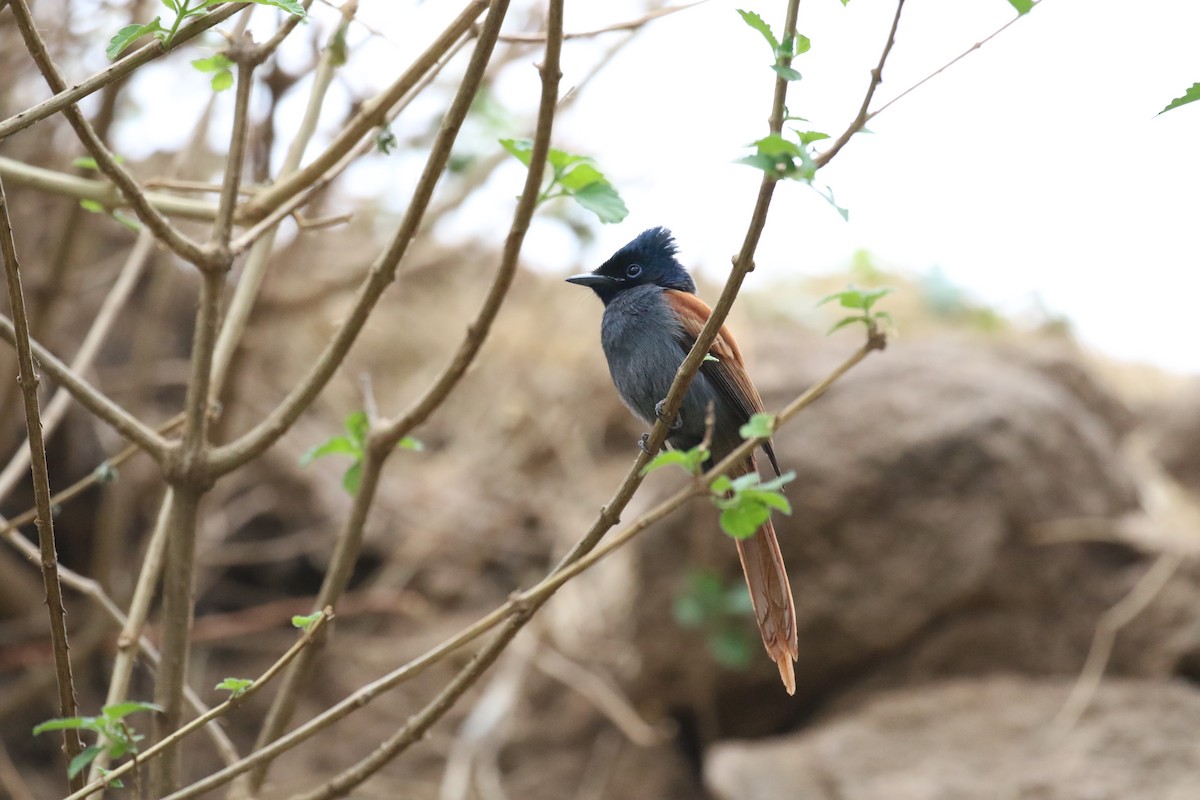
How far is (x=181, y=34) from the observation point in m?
1.91

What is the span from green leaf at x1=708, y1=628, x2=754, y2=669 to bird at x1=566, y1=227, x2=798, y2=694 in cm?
188

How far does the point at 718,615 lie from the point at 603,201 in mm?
3720

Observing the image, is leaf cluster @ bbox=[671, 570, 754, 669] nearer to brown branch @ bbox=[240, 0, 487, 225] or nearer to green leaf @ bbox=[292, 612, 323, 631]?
brown branch @ bbox=[240, 0, 487, 225]

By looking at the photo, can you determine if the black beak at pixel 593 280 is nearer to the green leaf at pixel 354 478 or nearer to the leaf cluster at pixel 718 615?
the green leaf at pixel 354 478

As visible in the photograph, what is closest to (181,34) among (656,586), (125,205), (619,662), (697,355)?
(125,205)

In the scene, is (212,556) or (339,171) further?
(212,556)

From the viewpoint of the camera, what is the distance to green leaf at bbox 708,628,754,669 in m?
5.53

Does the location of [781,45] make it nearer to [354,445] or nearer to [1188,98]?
[1188,98]

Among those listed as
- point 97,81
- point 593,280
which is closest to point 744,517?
point 97,81

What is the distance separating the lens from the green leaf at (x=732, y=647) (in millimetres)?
5527

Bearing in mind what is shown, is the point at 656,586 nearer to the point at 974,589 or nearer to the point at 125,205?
the point at 974,589

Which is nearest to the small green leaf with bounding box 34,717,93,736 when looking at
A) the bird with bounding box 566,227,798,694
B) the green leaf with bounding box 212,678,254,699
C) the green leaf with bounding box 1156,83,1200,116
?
the green leaf with bounding box 212,678,254,699

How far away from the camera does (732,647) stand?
18.2ft

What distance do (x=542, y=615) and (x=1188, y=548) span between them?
3.26 m
